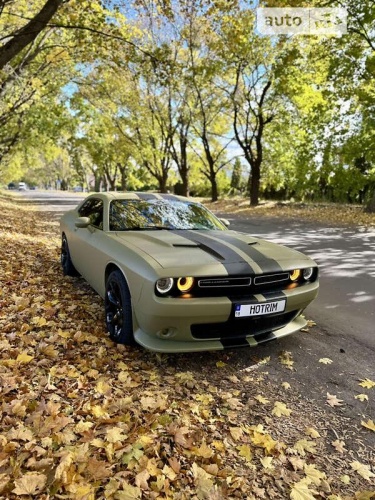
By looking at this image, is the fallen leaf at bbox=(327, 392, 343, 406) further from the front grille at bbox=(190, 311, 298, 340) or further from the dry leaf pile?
the dry leaf pile

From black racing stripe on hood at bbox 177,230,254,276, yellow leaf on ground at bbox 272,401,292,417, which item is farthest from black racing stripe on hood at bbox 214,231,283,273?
yellow leaf on ground at bbox 272,401,292,417

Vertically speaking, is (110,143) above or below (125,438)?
above

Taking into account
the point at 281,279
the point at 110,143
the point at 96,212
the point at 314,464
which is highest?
the point at 110,143

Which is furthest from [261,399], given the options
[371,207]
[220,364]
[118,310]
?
[371,207]

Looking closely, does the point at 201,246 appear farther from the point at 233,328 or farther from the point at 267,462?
the point at 267,462

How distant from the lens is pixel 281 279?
10.6 ft

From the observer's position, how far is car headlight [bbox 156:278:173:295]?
9.22 ft

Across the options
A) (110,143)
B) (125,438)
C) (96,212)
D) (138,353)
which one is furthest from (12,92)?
(125,438)

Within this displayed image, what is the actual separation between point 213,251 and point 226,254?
127 mm

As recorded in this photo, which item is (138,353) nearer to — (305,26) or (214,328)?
(214,328)

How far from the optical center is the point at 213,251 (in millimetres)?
3229

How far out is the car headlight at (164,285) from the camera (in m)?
2.81

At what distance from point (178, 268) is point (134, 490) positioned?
4.90ft

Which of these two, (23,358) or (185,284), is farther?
(23,358)
